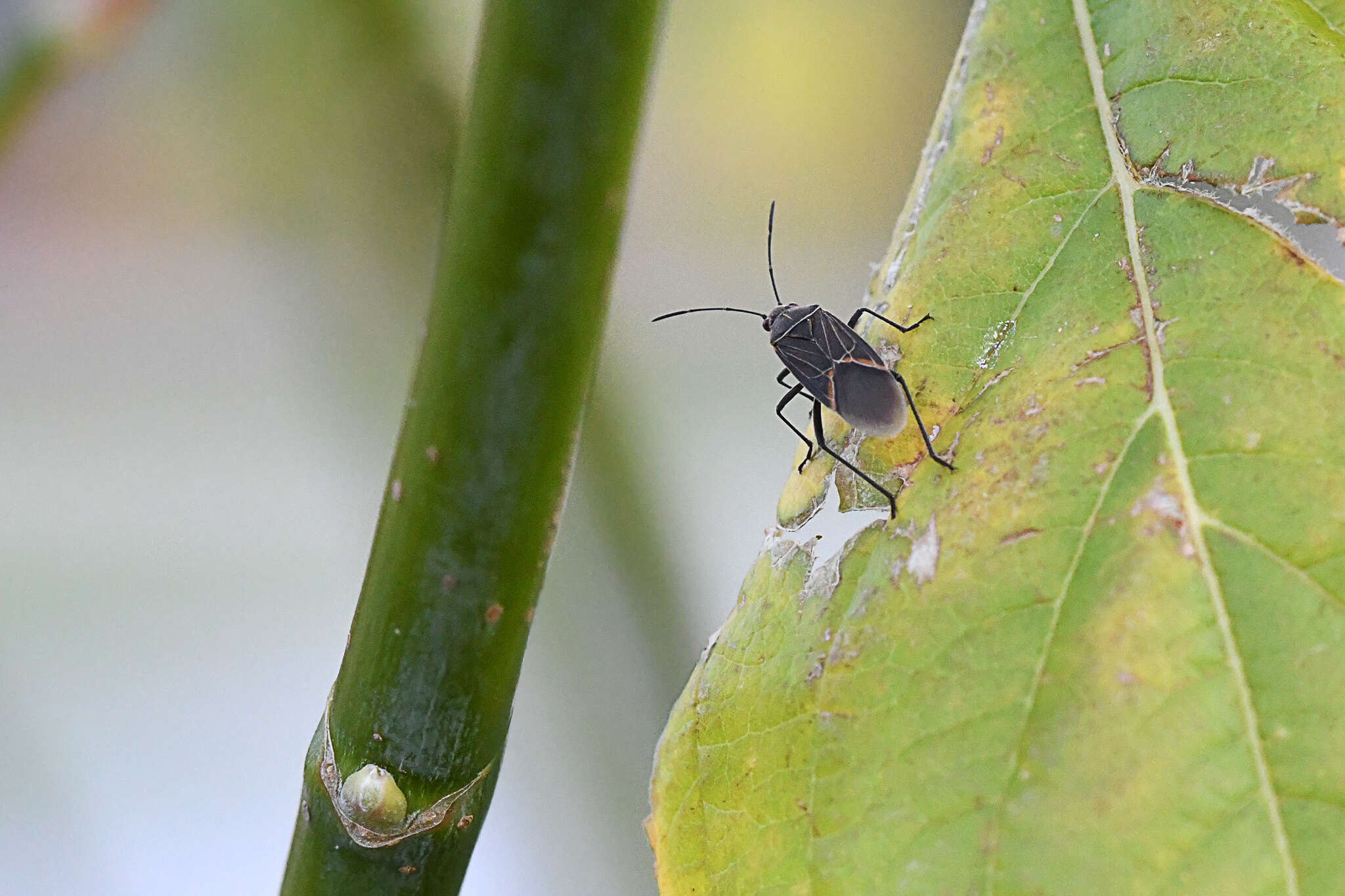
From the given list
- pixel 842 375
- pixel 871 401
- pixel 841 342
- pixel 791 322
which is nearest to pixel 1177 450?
pixel 871 401

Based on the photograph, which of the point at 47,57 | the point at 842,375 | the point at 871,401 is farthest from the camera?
the point at 47,57

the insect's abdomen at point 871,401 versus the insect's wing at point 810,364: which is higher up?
the insect's abdomen at point 871,401

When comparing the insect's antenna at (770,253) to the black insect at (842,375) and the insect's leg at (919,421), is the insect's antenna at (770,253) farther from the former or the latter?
the insect's leg at (919,421)

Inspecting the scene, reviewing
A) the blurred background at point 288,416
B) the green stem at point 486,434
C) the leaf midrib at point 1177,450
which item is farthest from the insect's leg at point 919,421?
Result: the blurred background at point 288,416

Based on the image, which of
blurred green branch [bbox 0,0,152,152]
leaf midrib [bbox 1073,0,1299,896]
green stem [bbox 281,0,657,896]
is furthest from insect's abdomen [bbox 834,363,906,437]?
blurred green branch [bbox 0,0,152,152]

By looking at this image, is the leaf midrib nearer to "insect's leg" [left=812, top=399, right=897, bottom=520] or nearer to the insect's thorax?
"insect's leg" [left=812, top=399, right=897, bottom=520]

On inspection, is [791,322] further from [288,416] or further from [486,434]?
[288,416]

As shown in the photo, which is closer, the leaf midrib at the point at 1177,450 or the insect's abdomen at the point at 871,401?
the leaf midrib at the point at 1177,450
